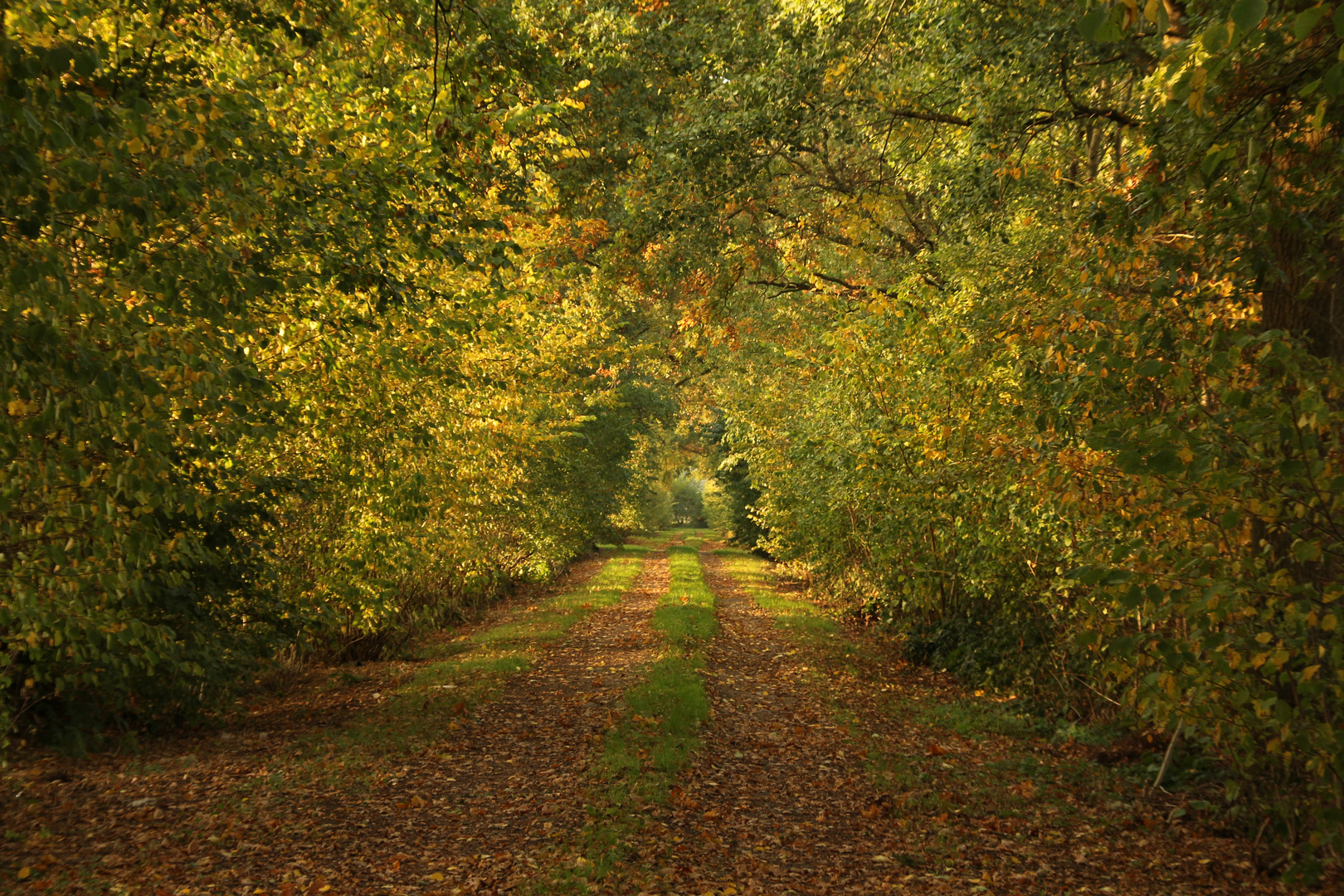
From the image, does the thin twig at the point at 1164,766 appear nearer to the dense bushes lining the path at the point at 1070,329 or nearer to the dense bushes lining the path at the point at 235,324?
the dense bushes lining the path at the point at 1070,329

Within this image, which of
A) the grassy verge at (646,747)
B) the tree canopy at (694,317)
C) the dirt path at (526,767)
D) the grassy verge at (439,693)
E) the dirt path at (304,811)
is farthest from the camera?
the grassy verge at (439,693)

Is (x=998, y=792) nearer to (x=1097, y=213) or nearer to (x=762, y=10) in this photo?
(x=1097, y=213)

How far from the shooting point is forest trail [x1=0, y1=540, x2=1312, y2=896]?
17.7 ft

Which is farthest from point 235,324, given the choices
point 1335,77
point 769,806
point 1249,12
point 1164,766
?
point 1164,766

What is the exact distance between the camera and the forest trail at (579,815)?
5.40 meters

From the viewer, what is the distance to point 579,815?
6.43m

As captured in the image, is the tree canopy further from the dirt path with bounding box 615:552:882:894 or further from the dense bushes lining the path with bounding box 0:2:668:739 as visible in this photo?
the dirt path with bounding box 615:552:882:894

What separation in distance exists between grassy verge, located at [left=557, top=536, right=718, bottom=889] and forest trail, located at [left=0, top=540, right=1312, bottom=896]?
2.5 inches

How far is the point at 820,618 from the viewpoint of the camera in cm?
1755

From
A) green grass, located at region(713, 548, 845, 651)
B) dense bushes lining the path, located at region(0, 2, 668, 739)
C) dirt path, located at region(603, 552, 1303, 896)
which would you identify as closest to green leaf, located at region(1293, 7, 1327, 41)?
dense bushes lining the path, located at region(0, 2, 668, 739)

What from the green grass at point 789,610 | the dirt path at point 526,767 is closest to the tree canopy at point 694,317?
the green grass at point 789,610

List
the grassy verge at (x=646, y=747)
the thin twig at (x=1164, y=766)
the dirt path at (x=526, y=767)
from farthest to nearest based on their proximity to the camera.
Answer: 1. the thin twig at (x=1164, y=766)
2. the grassy verge at (x=646, y=747)
3. the dirt path at (x=526, y=767)

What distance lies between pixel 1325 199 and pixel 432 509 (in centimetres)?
1042

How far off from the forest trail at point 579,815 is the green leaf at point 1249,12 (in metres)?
4.68
